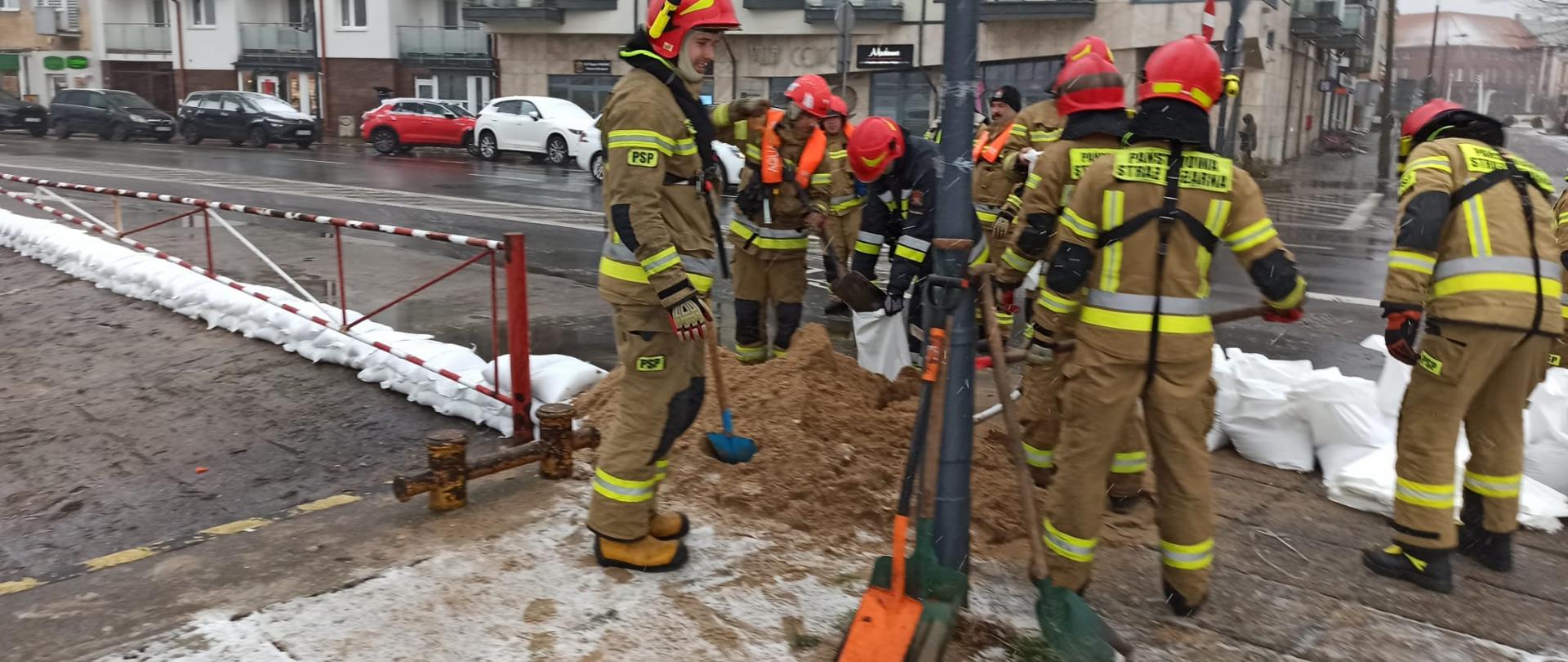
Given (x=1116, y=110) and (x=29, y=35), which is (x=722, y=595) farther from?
(x=29, y=35)

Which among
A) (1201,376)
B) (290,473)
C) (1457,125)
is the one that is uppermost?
(1457,125)

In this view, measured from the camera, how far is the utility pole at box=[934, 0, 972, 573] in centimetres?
321

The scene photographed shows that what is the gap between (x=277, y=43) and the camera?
39281 millimetres

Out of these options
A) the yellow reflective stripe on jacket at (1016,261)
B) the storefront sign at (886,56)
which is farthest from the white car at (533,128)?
the yellow reflective stripe on jacket at (1016,261)

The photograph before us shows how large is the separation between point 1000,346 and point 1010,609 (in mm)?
895

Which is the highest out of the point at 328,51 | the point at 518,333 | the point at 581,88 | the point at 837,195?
the point at 328,51

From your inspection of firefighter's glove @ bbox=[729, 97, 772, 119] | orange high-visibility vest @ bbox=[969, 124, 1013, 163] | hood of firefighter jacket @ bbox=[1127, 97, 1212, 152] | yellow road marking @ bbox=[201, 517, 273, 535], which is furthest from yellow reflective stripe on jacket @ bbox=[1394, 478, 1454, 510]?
yellow road marking @ bbox=[201, 517, 273, 535]

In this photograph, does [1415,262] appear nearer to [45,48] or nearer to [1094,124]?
[1094,124]

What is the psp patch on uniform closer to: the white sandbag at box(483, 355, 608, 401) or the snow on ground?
the snow on ground

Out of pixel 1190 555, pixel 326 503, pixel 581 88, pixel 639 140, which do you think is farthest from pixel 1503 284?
pixel 581 88

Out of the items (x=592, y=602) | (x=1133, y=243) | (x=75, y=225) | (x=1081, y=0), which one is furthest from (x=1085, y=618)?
(x=1081, y=0)

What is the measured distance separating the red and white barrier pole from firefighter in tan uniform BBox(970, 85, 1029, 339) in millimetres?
2755

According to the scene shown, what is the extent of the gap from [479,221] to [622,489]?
10.5 meters

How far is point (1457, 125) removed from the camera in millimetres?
4051
